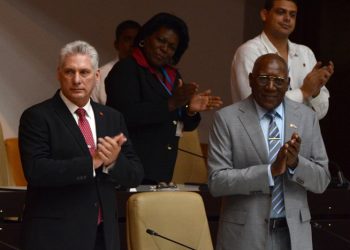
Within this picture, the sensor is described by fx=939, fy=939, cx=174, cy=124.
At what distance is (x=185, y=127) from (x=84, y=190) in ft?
5.52

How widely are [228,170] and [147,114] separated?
3.43 ft

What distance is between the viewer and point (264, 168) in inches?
154

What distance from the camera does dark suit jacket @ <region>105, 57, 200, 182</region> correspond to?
16.2ft

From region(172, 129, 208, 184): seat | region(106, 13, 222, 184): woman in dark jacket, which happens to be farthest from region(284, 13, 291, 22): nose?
region(172, 129, 208, 184): seat

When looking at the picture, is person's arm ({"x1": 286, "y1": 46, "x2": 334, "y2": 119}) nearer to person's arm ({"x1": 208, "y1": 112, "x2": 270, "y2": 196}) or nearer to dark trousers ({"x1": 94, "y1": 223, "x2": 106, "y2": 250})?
person's arm ({"x1": 208, "y1": 112, "x2": 270, "y2": 196})

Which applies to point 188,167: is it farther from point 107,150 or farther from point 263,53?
point 107,150

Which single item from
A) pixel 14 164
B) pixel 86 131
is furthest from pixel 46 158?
pixel 14 164

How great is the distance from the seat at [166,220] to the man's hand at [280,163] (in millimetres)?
462

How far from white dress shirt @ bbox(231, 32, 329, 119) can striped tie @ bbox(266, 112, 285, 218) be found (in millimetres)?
1020

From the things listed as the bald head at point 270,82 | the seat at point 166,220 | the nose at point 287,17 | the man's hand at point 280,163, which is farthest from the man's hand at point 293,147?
the nose at point 287,17

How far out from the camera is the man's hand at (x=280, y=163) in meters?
3.78

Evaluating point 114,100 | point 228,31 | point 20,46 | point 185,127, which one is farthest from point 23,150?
point 228,31

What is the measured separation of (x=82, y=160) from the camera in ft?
11.4

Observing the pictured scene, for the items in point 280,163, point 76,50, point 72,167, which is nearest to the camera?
point 72,167
